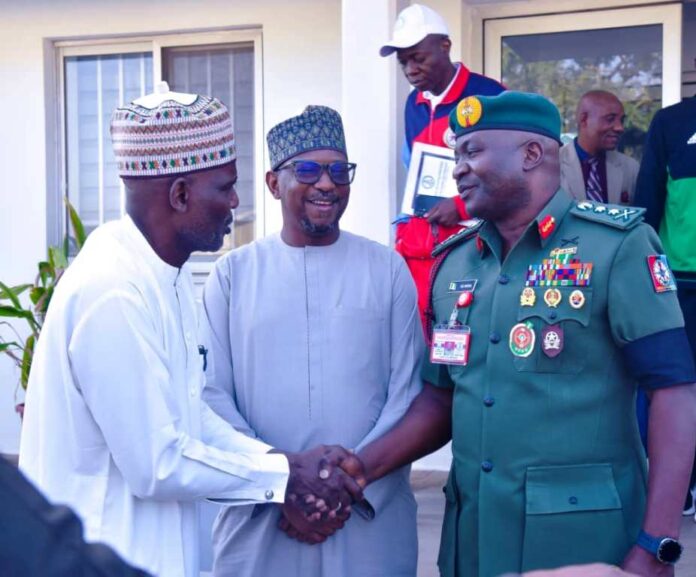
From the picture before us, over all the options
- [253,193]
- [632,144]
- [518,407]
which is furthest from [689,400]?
[253,193]

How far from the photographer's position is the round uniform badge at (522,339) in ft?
9.32

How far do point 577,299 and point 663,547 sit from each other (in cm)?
65

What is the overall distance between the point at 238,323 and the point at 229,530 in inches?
26.2

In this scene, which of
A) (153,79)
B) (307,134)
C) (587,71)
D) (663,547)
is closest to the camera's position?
(663,547)

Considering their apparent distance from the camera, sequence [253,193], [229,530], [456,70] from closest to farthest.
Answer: [229,530]
[456,70]
[253,193]

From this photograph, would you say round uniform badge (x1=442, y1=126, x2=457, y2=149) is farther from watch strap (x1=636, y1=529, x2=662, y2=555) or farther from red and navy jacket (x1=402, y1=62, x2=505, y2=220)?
watch strap (x1=636, y1=529, x2=662, y2=555)

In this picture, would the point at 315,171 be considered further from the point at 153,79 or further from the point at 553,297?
the point at 153,79

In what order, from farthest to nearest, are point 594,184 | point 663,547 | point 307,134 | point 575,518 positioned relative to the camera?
point 594,184
point 307,134
point 575,518
point 663,547

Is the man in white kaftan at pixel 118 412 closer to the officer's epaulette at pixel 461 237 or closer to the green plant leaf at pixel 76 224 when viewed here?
the officer's epaulette at pixel 461 237

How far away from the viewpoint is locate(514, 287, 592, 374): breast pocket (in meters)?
2.78

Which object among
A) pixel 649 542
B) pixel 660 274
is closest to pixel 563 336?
pixel 660 274

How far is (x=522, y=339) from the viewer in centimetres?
286

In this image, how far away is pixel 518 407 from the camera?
2854mm

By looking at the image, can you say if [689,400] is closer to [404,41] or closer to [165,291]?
[165,291]
